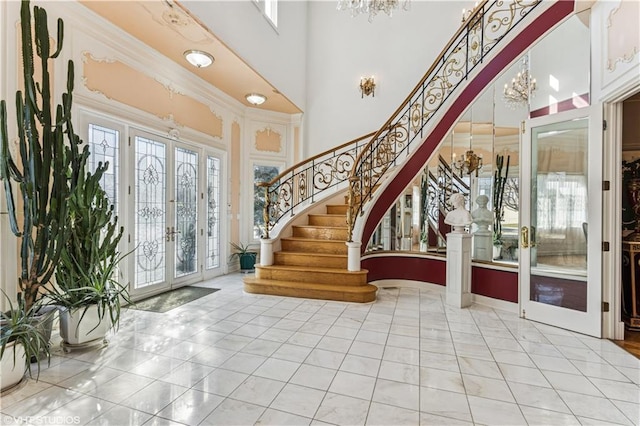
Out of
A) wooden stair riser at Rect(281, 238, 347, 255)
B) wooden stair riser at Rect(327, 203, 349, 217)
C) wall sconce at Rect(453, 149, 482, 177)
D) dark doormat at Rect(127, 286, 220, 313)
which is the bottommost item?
dark doormat at Rect(127, 286, 220, 313)

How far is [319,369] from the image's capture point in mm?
2459

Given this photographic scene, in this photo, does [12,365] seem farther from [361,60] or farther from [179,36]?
[361,60]

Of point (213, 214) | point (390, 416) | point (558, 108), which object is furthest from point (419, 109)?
point (390, 416)

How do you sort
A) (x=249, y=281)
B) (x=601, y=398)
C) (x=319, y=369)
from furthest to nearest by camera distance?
(x=249, y=281)
(x=319, y=369)
(x=601, y=398)

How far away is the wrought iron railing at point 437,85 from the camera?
14.4 feet

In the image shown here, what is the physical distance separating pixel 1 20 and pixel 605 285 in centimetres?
627

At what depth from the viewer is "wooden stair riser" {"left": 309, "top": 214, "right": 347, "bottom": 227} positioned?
220 inches

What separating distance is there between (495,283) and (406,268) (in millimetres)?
1399

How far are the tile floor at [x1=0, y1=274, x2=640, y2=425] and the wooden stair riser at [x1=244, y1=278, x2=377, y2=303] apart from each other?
57 centimetres

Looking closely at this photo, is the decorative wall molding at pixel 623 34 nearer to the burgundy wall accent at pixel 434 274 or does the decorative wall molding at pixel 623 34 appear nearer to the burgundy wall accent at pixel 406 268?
the burgundy wall accent at pixel 434 274

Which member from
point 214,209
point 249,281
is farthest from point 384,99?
point 249,281

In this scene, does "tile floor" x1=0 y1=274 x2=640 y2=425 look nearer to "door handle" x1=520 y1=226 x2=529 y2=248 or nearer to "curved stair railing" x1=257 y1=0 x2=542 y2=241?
"door handle" x1=520 y1=226 x2=529 y2=248

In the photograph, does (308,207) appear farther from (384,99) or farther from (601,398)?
(601,398)

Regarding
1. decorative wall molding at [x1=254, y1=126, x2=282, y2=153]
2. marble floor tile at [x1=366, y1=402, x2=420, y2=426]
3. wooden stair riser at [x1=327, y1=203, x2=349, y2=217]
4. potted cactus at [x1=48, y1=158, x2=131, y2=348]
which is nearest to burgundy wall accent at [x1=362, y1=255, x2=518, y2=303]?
wooden stair riser at [x1=327, y1=203, x2=349, y2=217]
